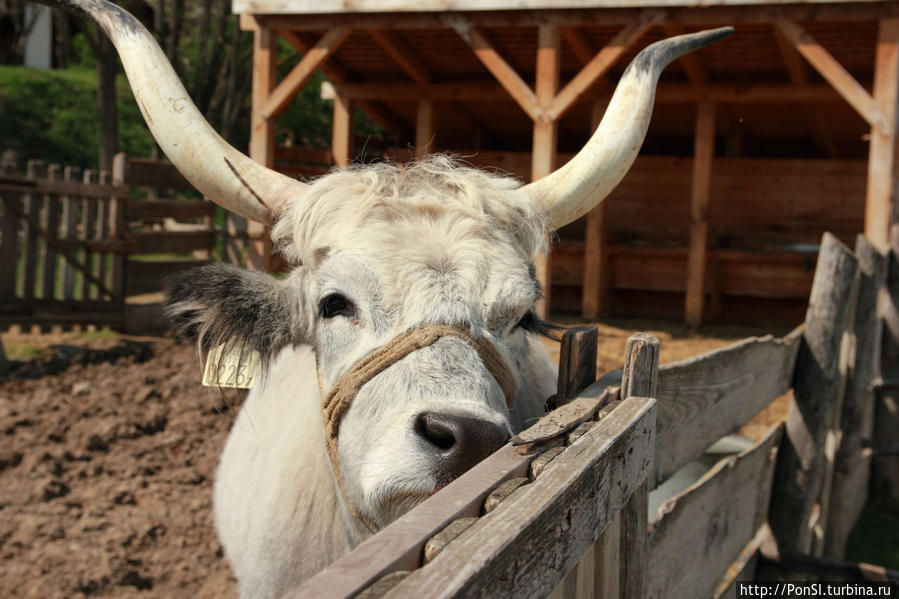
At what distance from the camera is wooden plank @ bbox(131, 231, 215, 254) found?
9.09 m

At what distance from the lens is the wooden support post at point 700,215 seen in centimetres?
941

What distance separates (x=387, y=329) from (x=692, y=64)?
7709mm

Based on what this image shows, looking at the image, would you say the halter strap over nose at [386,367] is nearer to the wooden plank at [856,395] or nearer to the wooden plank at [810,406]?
the wooden plank at [810,406]

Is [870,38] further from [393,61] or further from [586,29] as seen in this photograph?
[393,61]

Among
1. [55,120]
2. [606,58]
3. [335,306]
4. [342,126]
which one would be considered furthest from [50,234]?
[55,120]

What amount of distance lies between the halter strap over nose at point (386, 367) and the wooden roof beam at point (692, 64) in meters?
6.33

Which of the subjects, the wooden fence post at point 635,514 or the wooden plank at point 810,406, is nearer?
the wooden fence post at point 635,514

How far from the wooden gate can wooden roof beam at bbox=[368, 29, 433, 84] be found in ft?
10.6

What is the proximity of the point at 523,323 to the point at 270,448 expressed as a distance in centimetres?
112

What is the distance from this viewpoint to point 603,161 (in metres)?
2.28

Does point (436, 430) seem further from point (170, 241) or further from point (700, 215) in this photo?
point (170, 241)

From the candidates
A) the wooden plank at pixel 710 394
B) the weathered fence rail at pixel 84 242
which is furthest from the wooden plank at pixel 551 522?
the weathered fence rail at pixel 84 242

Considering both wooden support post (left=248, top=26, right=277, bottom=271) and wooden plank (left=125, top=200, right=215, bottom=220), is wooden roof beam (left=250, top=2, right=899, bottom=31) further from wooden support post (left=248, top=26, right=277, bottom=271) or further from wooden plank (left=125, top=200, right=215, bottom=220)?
wooden plank (left=125, top=200, right=215, bottom=220)

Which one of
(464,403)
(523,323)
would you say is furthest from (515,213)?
(464,403)
